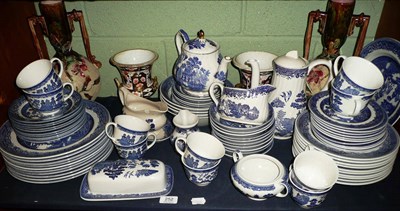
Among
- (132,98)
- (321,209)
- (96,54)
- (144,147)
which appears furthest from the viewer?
(96,54)

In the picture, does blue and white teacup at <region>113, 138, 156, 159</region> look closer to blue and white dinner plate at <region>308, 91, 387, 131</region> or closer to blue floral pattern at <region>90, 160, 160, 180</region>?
blue floral pattern at <region>90, 160, 160, 180</region>

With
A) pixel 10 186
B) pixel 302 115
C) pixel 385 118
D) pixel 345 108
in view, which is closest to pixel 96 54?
pixel 10 186

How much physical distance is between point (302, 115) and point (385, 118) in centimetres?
23

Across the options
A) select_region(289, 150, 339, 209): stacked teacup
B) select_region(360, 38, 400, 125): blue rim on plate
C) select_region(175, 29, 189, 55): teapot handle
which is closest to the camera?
select_region(289, 150, 339, 209): stacked teacup

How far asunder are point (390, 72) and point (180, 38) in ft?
2.41

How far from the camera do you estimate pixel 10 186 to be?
94 centimetres

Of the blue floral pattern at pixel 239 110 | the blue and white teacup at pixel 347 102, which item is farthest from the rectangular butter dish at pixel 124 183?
the blue and white teacup at pixel 347 102

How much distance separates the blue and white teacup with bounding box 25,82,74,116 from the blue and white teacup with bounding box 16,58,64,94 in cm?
1

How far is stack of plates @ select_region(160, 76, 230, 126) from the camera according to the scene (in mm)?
1119

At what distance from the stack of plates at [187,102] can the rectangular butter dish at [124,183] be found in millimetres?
276

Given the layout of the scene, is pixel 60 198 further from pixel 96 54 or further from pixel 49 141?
pixel 96 54

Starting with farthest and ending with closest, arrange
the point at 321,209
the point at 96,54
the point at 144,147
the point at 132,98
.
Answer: the point at 96,54
the point at 132,98
the point at 144,147
the point at 321,209

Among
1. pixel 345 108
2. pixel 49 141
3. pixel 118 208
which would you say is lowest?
pixel 118 208

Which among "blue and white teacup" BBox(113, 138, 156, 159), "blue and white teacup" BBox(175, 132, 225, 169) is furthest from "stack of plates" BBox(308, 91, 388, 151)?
"blue and white teacup" BBox(113, 138, 156, 159)
